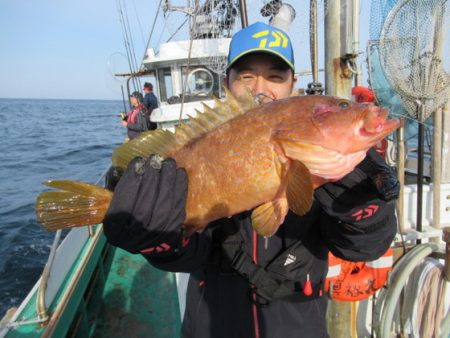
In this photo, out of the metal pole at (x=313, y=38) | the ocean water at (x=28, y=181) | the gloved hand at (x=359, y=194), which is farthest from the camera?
the ocean water at (x=28, y=181)

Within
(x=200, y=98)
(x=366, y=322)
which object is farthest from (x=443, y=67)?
(x=200, y=98)

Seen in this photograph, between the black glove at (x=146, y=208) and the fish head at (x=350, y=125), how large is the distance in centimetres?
73

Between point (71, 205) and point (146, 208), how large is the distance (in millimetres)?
385

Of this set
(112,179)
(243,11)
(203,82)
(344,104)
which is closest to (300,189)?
(344,104)

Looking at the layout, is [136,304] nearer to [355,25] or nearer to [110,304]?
[110,304]

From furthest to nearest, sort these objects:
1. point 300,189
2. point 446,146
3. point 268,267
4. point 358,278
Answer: point 446,146 → point 358,278 → point 268,267 → point 300,189

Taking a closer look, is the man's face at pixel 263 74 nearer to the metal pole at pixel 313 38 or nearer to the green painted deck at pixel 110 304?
the metal pole at pixel 313 38

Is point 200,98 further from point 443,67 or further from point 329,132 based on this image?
point 329,132

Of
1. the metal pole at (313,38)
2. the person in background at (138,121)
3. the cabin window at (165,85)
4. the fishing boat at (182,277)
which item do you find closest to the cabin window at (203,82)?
the cabin window at (165,85)

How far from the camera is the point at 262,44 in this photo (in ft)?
6.82

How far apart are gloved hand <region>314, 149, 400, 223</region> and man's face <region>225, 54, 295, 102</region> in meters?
0.81

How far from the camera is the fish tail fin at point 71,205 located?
58.2 inches

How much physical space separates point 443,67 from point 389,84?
466 millimetres

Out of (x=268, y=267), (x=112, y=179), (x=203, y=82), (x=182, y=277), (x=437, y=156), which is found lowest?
(x=182, y=277)
